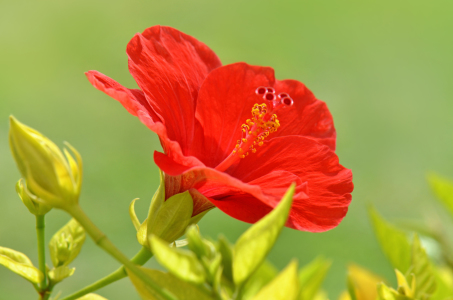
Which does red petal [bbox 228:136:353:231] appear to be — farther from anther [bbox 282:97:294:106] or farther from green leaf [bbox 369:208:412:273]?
green leaf [bbox 369:208:412:273]

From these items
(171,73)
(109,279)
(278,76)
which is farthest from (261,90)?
(278,76)

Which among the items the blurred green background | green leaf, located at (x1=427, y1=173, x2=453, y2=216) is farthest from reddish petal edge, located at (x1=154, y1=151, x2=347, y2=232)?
the blurred green background

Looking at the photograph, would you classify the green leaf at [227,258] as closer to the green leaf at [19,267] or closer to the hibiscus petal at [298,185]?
the hibiscus petal at [298,185]

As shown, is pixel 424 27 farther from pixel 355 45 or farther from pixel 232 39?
pixel 232 39

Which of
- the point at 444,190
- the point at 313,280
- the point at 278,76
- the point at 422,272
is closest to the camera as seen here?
the point at 422,272

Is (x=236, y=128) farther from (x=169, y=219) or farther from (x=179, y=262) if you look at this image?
(x=179, y=262)
